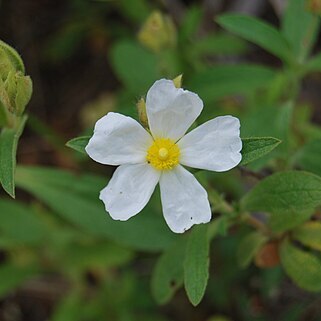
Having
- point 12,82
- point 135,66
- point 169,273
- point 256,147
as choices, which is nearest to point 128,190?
point 256,147

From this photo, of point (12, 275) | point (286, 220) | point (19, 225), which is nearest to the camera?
point (286, 220)

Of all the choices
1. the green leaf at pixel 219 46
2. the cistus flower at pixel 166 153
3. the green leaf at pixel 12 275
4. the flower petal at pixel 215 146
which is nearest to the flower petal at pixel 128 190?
the cistus flower at pixel 166 153

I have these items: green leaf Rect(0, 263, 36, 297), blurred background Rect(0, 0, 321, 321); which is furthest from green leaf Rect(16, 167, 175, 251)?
green leaf Rect(0, 263, 36, 297)

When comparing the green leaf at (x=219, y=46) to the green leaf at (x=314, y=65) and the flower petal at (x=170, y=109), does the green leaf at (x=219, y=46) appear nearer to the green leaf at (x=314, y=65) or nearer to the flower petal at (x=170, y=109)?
the green leaf at (x=314, y=65)

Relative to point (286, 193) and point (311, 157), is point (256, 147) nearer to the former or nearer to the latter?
point (286, 193)

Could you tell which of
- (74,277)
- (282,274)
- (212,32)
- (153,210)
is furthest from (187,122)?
(212,32)

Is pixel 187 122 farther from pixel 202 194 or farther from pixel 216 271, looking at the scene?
pixel 216 271

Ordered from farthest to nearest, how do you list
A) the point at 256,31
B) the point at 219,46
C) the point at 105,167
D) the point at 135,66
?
the point at 105,167, the point at 219,46, the point at 135,66, the point at 256,31
